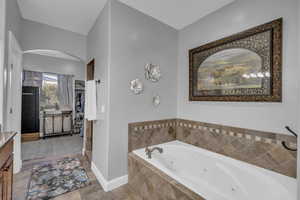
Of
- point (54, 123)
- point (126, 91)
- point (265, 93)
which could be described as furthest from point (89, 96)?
point (54, 123)

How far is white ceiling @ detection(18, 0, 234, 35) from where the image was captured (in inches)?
83.4

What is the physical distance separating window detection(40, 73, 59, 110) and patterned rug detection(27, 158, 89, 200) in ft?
9.22

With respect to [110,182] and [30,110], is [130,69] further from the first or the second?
[30,110]

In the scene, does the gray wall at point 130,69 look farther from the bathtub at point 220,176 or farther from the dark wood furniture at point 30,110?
the dark wood furniture at point 30,110

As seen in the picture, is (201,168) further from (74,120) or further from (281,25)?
(74,120)

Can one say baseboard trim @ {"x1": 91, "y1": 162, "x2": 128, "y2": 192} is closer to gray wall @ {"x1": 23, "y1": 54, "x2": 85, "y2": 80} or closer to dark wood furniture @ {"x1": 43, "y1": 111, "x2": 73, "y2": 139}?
dark wood furniture @ {"x1": 43, "y1": 111, "x2": 73, "y2": 139}

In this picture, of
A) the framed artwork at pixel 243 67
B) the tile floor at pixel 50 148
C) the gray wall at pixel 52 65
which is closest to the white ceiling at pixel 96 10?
the framed artwork at pixel 243 67

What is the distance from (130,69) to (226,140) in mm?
1806

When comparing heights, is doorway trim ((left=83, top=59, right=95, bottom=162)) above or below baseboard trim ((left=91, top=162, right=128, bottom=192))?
above

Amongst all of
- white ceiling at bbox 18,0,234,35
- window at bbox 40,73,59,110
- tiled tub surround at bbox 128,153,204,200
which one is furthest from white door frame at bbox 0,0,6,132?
window at bbox 40,73,59,110

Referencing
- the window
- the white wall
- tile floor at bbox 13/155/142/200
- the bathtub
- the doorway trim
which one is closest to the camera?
the bathtub

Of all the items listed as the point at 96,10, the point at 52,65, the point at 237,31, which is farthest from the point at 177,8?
the point at 52,65

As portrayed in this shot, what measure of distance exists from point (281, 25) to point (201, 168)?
2.03 metres

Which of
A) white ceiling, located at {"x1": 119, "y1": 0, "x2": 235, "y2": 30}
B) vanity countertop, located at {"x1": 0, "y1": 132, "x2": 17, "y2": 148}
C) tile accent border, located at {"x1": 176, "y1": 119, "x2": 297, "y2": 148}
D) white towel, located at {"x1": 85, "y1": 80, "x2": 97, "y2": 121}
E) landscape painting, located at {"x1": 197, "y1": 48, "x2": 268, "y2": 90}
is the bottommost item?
tile accent border, located at {"x1": 176, "y1": 119, "x2": 297, "y2": 148}
